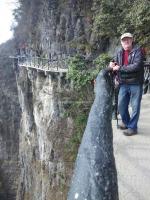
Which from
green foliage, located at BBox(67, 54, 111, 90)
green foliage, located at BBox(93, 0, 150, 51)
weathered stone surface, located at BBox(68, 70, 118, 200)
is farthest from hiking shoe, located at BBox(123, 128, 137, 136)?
green foliage, located at BBox(93, 0, 150, 51)

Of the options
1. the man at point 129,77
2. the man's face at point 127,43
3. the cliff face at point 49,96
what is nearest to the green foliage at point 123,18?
the cliff face at point 49,96

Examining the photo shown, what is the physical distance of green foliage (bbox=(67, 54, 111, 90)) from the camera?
1552 centimetres

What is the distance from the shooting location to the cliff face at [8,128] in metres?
38.2

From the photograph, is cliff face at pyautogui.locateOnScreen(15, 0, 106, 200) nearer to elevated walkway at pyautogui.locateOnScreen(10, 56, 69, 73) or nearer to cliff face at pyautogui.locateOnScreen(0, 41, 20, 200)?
elevated walkway at pyautogui.locateOnScreen(10, 56, 69, 73)

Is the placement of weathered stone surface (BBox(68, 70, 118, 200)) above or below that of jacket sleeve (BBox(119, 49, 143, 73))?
below

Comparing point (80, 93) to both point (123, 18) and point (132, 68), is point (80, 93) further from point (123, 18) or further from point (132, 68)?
point (132, 68)

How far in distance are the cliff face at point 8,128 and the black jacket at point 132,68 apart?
32632 mm

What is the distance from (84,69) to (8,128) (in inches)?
1018

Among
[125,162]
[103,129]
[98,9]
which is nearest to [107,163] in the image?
[103,129]


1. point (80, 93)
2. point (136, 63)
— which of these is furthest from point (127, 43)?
point (80, 93)

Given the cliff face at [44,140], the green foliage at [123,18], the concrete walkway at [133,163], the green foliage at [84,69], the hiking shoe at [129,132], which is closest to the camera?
the concrete walkway at [133,163]

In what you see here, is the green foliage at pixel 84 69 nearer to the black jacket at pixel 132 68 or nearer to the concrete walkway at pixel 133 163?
the concrete walkway at pixel 133 163

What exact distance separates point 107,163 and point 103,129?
447 millimetres

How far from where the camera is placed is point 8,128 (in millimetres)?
41469
